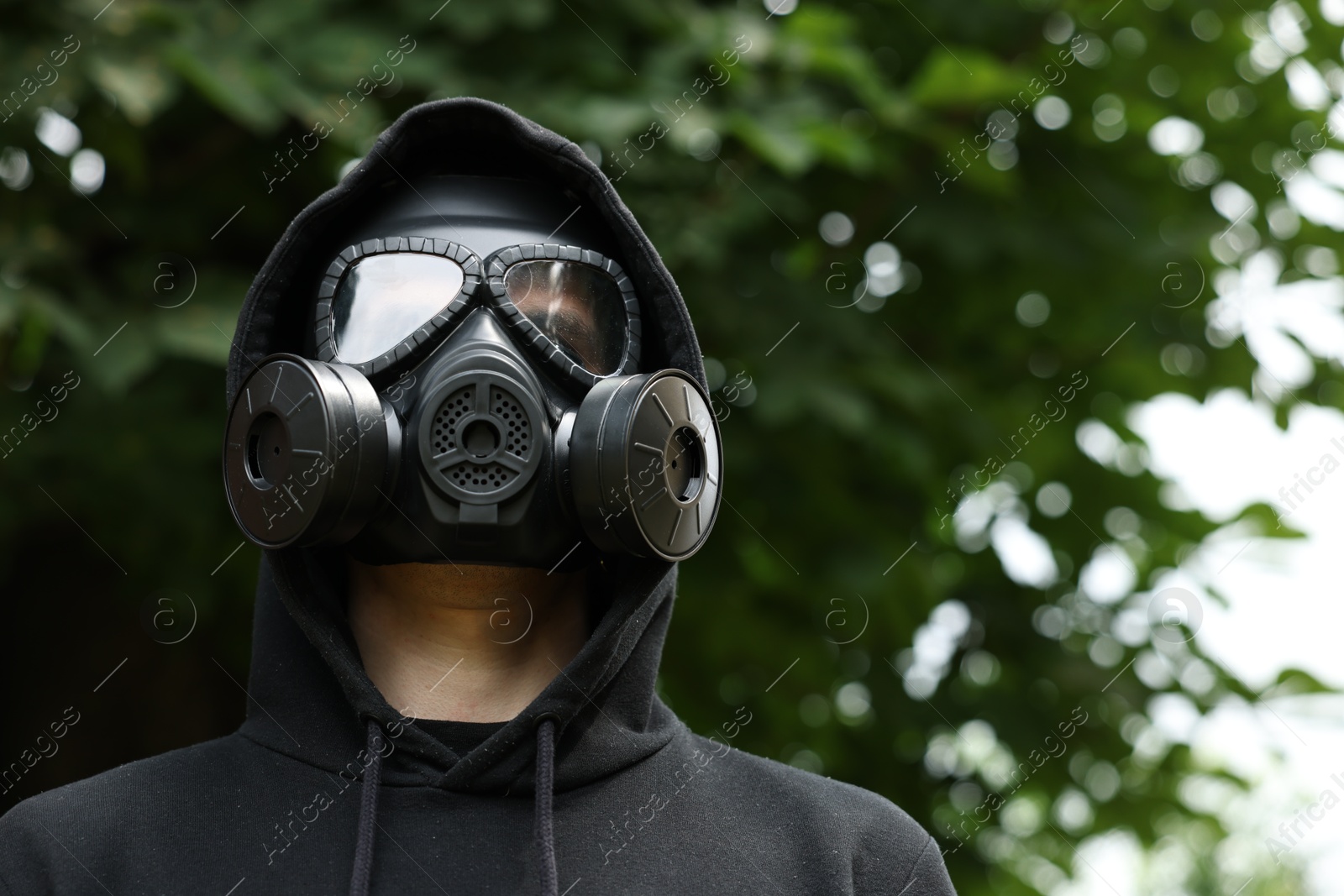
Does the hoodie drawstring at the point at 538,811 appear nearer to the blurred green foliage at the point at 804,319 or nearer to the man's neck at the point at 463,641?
the man's neck at the point at 463,641

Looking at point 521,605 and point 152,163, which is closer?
point 521,605

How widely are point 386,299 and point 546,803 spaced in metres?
0.85

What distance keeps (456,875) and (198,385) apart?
2.09 m

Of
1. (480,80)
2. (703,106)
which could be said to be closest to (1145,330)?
(703,106)

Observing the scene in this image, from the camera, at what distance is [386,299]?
205 cm

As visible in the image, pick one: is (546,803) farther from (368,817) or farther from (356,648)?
(356,648)

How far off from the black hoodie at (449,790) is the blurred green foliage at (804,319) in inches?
34.2

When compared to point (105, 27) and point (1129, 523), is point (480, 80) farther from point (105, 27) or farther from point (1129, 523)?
point (1129, 523)

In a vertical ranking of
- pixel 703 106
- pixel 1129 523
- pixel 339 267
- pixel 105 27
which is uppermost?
pixel 105 27

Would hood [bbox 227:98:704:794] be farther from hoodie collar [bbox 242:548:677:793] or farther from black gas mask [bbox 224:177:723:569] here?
black gas mask [bbox 224:177:723:569]

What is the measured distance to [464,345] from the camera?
6.43 feet

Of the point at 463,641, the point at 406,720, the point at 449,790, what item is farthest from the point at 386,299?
the point at 449,790

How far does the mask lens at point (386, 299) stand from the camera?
2.03 metres

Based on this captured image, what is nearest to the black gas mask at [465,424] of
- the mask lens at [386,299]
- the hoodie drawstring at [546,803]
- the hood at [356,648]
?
the mask lens at [386,299]
